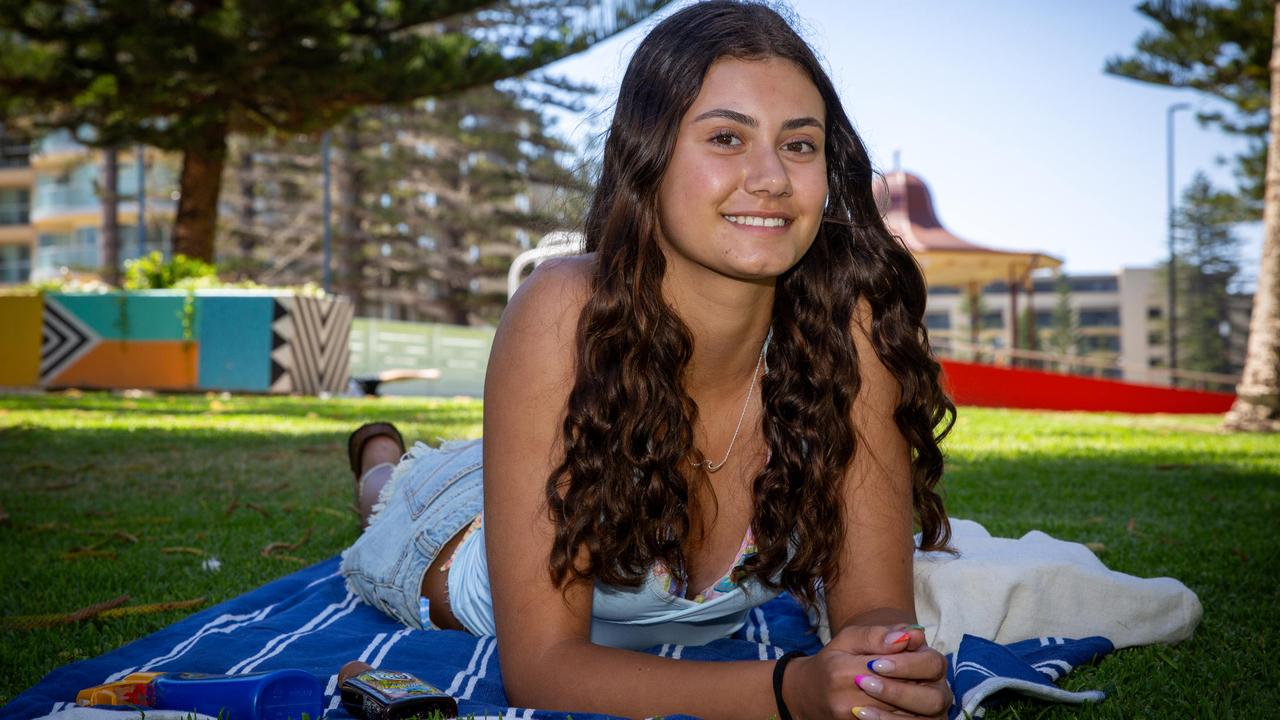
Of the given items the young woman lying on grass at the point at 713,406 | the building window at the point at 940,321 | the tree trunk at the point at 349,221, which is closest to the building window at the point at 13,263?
the tree trunk at the point at 349,221

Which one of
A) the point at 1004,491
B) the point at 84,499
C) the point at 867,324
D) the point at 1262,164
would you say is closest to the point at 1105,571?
the point at 867,324

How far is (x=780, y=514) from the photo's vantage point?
6.45ft

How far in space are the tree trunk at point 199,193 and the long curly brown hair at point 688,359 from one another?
41.3 feet

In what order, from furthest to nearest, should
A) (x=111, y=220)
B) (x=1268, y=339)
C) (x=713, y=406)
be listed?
(x=111, y=220) < (x=1268, y=339) < (x=713, y=406)

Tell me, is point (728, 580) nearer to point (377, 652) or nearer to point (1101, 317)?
point (377, 652)

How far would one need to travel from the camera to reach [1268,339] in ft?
30.5

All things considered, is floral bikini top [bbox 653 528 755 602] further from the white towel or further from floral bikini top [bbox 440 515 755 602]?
the white towel

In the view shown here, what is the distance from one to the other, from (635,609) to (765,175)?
0.83 meters

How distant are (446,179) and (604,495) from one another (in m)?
29.3

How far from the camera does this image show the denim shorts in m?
2.46

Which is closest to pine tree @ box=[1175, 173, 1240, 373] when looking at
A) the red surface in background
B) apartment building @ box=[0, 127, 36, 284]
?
the red surface in background

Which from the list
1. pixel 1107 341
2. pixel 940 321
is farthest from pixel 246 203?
pixel 940 321

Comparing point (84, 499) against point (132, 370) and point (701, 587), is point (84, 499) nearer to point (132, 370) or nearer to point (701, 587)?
point (701, 587)

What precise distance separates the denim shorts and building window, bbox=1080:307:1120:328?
98.9 metres
